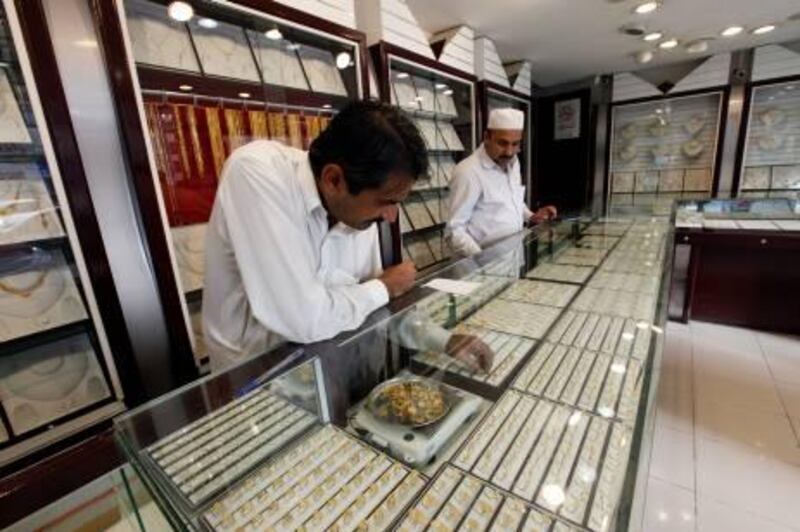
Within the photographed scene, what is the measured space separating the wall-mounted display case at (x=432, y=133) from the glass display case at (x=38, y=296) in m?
1.85

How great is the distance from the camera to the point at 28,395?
1419 millimetres

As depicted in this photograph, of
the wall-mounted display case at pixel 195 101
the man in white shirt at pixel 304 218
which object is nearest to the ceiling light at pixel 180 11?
the wall-mounted display case at pixel 195 101

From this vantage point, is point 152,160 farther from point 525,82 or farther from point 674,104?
point 674,104

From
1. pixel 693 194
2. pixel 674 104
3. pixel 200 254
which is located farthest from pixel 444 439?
pixel 674 104

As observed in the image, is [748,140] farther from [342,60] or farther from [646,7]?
[342,60]

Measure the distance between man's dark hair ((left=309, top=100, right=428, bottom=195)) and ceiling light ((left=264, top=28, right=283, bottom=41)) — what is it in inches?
61.1

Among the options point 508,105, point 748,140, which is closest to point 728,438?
point 508,105

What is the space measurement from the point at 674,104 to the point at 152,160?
6268 millimetres

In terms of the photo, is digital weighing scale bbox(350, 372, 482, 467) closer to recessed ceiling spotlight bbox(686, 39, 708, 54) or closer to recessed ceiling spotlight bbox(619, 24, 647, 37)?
recessed ceiling spotlight bbox(619, 24, 647, 37)

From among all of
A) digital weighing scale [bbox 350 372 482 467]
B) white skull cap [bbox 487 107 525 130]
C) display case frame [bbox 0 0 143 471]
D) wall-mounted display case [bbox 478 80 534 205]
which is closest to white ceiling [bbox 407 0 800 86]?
wall-mounted display case [bbox 478 80 534 205]

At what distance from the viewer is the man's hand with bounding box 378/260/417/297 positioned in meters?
1.16

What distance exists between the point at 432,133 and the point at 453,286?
2.47 metres

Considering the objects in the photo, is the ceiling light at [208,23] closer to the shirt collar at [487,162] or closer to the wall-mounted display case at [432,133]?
the wall-mounted display case at [432,133]

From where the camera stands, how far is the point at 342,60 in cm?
243
